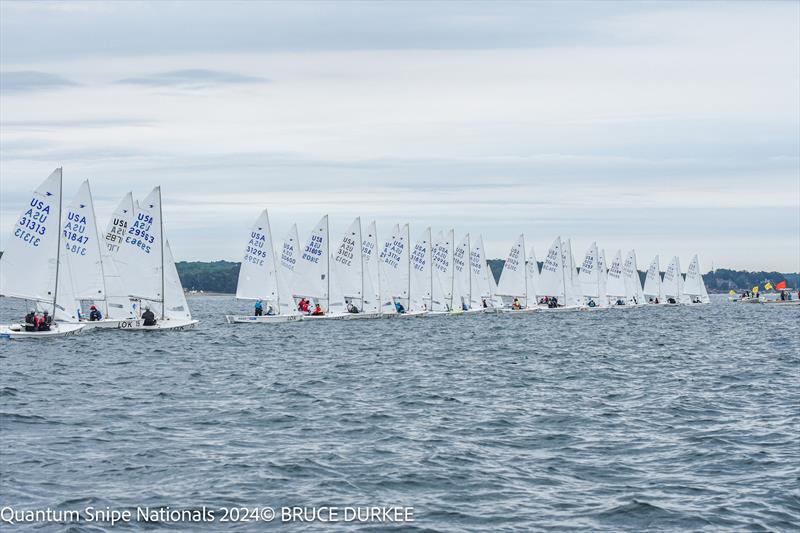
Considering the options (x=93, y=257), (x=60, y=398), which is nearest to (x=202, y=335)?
(x=93, y=257)

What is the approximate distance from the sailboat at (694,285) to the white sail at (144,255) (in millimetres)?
109687

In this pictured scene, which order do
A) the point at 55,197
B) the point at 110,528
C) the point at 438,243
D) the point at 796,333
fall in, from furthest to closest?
1. the point at 438,243
2. the point at 796,333
3. the point at 55,197
4. the point at 110,528

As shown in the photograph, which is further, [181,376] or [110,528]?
[181,376]

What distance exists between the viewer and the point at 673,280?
153875mm

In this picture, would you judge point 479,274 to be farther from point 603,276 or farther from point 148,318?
point 148,318

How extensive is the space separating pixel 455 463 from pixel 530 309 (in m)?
85.9

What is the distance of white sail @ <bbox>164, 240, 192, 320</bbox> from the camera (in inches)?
2213

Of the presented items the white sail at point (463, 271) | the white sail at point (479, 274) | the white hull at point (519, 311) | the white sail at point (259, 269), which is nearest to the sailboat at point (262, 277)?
the white sail at point (259, 269)

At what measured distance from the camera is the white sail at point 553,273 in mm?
111188

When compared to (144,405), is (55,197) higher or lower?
higher

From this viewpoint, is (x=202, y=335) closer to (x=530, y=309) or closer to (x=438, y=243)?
(x=438, y=243)

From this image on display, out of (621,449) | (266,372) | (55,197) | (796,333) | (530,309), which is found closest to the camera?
(621,449)

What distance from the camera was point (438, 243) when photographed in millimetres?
93062

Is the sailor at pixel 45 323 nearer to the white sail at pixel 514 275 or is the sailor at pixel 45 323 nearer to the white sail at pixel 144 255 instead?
the white sail at pixel 144 255
